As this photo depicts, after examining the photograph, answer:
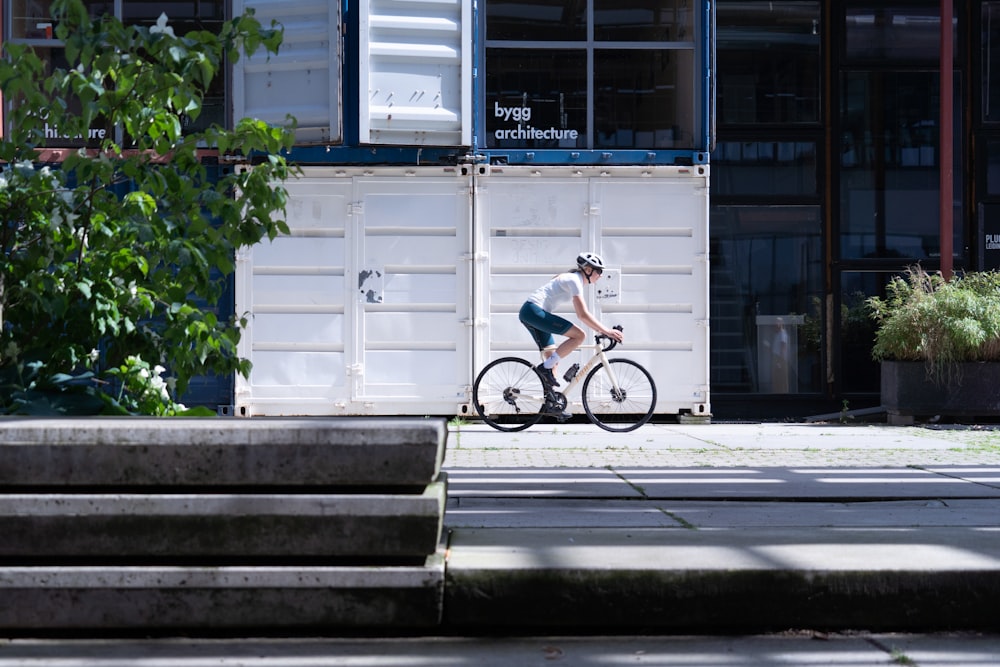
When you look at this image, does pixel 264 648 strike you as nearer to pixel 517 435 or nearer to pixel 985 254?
pixel 517 435

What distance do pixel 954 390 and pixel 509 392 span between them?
4697 millimetres

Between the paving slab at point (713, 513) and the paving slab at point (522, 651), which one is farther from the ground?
the paving slab at point (713, 513)

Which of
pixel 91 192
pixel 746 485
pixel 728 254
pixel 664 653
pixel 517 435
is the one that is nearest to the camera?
pixel 664 653

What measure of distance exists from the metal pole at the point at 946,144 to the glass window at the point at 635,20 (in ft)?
9.98

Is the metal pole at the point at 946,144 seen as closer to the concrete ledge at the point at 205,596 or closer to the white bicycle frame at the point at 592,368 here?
the white bicycle frame at the point at 592,368

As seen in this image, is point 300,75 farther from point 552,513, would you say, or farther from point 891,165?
point 552,513

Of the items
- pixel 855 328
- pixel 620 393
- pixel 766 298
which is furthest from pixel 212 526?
pixel 855 328

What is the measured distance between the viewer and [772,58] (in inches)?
588

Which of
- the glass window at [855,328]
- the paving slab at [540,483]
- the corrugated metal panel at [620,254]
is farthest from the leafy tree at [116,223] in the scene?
the glass window at [855,328]

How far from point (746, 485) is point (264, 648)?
4320 mm

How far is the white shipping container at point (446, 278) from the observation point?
41.5 feet

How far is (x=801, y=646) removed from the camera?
3744 millimetres

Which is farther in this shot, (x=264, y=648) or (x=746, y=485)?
(x=746, y=485)

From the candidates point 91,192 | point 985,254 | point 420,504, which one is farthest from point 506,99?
point 420,504
